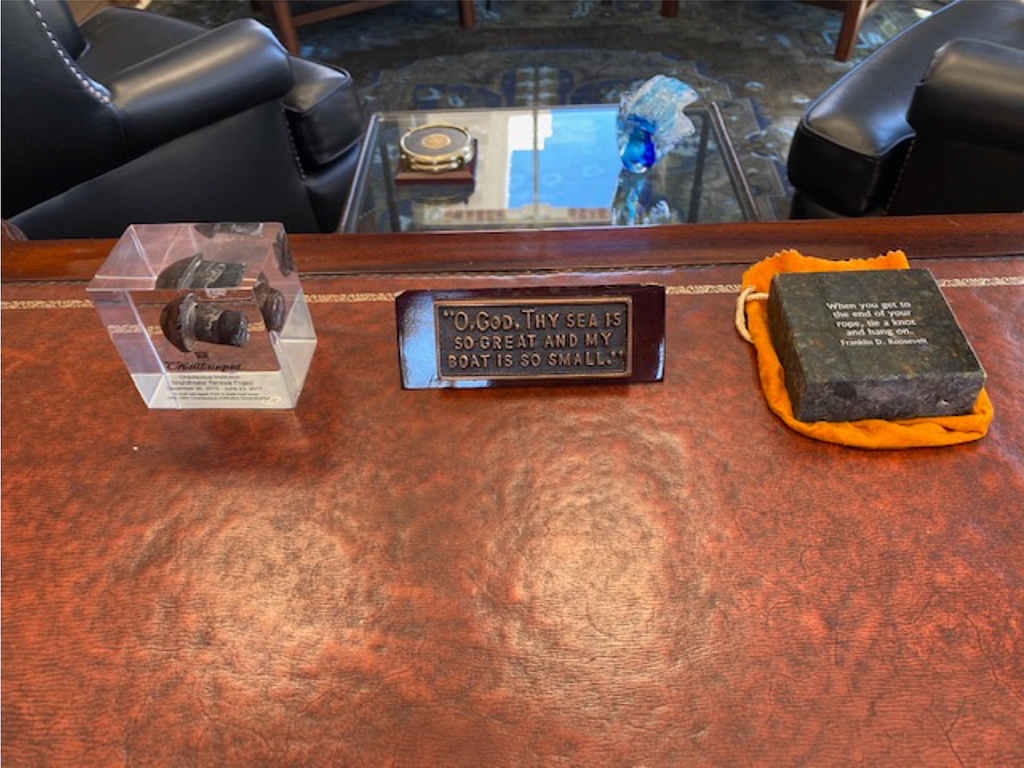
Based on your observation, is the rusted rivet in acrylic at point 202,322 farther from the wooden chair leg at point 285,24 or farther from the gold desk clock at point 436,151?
the wooden chair leg at point 285,24

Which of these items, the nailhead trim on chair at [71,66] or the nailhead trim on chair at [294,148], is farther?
the nailhead trim on chair at [294,148]

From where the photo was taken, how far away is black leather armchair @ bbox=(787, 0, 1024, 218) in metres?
1.27

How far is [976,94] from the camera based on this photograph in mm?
1265

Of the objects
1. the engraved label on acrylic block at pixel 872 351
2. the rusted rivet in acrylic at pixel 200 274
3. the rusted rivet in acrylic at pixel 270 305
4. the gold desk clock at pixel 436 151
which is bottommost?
the gold desk clock at pixel 436 151

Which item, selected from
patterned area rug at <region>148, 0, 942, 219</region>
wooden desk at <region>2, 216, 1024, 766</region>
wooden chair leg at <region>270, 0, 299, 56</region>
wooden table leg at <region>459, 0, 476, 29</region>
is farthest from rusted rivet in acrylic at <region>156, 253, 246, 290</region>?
wooden table leg at <region>459, 0, 476, 29</region>

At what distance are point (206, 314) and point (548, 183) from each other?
1.10 meters

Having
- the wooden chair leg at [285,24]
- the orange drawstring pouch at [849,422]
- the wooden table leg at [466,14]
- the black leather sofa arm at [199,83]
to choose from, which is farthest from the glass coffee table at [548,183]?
the wooden table leg at [466,14]

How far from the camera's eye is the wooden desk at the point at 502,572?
568mm

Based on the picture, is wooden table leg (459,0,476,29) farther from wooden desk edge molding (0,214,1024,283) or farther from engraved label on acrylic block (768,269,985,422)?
engraved label on acrylic block (768,269,985,422)

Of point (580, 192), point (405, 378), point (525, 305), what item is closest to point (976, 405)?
point (525, 305)

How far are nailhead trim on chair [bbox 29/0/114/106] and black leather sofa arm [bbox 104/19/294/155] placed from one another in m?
0.04

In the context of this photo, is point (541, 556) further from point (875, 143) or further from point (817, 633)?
point (875, 143)

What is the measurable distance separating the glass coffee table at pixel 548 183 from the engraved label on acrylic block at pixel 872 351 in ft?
2.59

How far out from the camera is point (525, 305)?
0.75m
